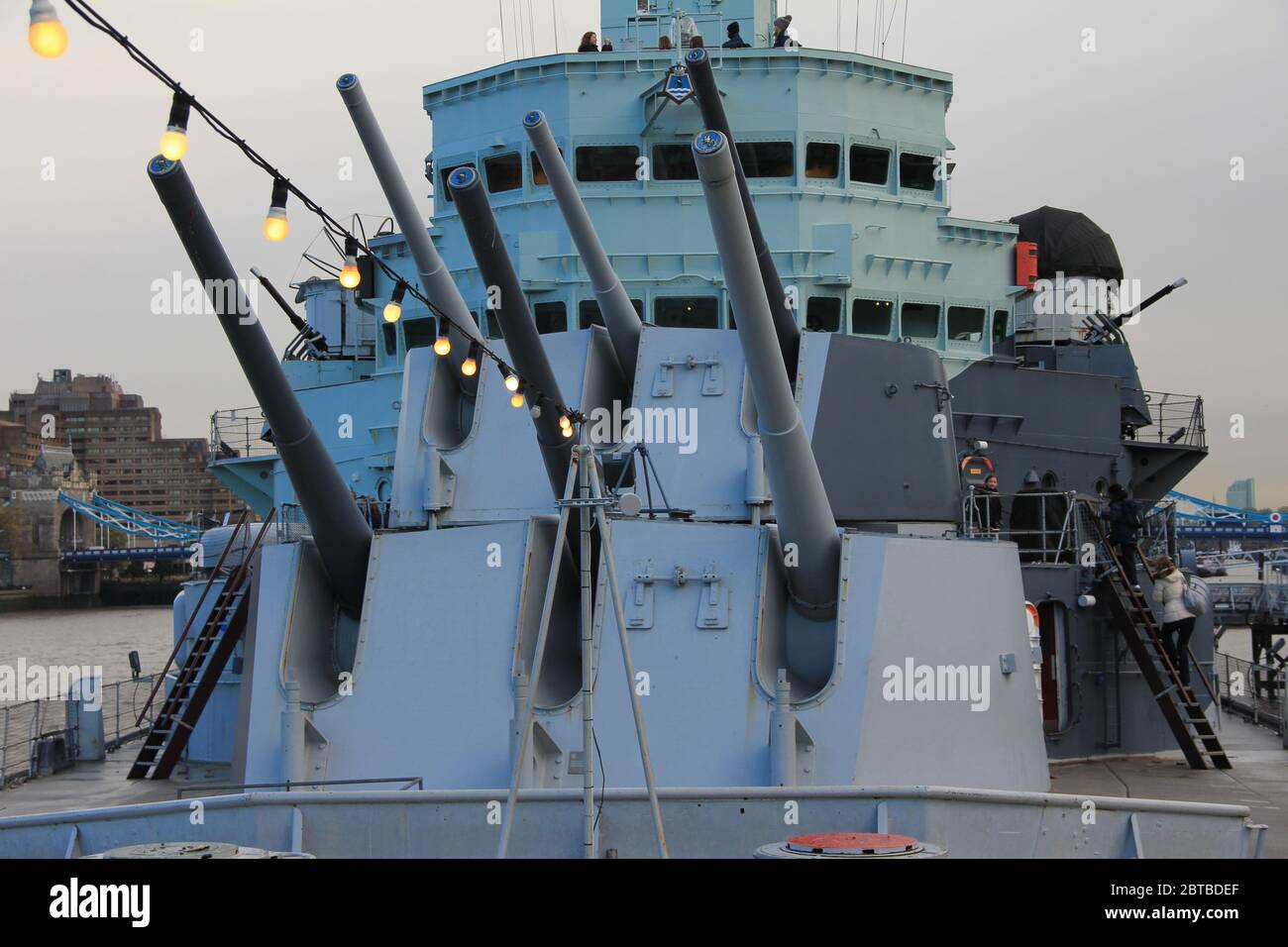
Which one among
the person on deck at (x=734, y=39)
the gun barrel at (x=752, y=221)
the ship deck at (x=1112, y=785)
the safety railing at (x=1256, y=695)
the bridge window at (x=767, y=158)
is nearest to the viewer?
the gun barrel at (x=752, y=221)

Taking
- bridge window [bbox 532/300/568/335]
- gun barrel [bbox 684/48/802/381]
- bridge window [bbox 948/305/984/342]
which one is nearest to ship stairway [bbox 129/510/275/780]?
bridge window [bbox 532/300/568/335]

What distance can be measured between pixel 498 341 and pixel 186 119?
6.23 metres

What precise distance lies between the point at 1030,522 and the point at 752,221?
6848 millimetres

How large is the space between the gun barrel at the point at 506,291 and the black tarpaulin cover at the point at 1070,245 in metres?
17.6

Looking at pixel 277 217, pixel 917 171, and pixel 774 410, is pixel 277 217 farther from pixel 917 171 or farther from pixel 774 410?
pixel 917 171

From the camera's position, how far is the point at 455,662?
8.98 meters

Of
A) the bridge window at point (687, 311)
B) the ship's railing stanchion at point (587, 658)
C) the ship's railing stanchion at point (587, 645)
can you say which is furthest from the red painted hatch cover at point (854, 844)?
the bridge window at point (687, 311)

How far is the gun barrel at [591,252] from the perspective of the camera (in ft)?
30.6

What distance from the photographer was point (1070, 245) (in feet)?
82.9

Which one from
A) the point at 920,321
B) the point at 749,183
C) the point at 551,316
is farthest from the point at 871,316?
the point at 551,316

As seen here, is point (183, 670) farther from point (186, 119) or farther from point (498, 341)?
point (186, 119)

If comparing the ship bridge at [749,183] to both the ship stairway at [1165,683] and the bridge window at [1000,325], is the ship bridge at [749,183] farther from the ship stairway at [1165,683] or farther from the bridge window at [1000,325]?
the ship stairway at [1165,683]

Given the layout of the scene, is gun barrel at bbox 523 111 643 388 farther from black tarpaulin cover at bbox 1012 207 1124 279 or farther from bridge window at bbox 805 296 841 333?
black tarpaulin cover at bbox 1012 207 1124 279

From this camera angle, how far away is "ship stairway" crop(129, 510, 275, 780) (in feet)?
40.3
